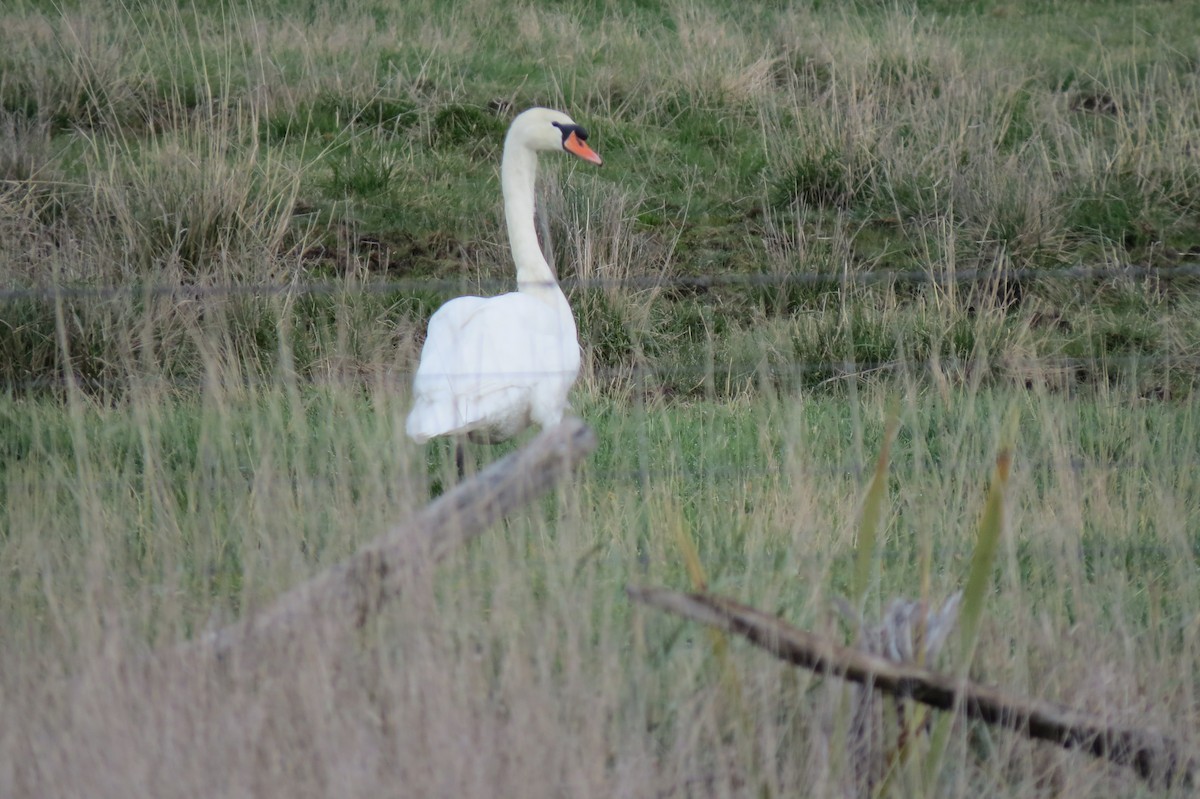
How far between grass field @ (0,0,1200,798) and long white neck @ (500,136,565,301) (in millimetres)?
631

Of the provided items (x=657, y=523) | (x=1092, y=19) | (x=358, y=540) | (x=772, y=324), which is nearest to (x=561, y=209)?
(x=772, y=324)

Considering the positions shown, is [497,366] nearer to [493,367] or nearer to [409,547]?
[493,367]

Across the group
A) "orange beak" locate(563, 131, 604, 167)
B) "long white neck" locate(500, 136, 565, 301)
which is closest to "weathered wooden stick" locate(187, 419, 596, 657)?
"long white neck" locate(500, 136, 565, 301)

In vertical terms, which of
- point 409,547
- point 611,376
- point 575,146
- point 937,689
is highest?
point 575,146

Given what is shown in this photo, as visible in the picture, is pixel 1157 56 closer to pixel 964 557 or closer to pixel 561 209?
pixel 561 209

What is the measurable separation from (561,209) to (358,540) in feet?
16.9

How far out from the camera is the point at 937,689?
2.74 m

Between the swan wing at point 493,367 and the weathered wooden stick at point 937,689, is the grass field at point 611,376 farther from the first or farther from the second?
the swan wing at point 493,367

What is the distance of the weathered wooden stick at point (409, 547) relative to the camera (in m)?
2.71

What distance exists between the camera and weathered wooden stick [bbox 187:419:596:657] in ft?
8.90

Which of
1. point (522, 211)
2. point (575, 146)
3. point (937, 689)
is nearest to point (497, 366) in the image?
point (522, 211)

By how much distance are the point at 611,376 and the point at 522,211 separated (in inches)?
47.8

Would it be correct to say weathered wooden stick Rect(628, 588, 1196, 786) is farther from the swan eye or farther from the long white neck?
the swan eye

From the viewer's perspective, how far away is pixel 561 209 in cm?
820
